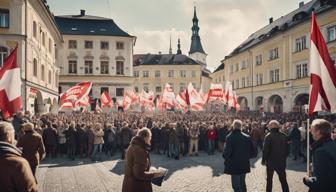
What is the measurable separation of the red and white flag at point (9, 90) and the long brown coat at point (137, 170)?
4562mm

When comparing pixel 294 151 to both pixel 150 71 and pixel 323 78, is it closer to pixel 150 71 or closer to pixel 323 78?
pixel 323 78

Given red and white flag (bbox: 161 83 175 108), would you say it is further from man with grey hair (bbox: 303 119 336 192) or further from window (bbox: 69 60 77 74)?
window (bbox: 69 60 77 74)

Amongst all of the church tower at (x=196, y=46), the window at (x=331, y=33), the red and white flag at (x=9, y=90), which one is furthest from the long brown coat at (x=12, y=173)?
the church tower at (x=196, y=46)

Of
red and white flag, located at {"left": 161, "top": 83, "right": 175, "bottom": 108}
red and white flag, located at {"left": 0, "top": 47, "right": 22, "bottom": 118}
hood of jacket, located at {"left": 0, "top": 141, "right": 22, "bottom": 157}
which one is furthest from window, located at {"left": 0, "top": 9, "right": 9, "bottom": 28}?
hood of jacket, located at {"left": 0, "top": 141, "right": 22, "bottom": 157}

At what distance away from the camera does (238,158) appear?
664 cm

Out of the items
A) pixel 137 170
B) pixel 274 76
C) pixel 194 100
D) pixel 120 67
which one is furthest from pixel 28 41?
pixel 120 67

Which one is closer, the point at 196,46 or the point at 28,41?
the point at 28,41

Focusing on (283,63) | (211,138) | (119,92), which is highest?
(283,63)

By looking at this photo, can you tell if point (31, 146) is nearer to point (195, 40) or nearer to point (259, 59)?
point (259, 59)

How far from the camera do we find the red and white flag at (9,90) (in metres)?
7.62

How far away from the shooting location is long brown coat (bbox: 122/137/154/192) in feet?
14.9

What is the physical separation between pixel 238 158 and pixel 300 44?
30.3 meters

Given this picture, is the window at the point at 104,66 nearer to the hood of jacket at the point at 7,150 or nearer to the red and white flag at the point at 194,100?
the red and white flag at the point at 194,100

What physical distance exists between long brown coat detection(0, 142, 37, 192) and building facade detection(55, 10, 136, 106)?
50.1 metres
